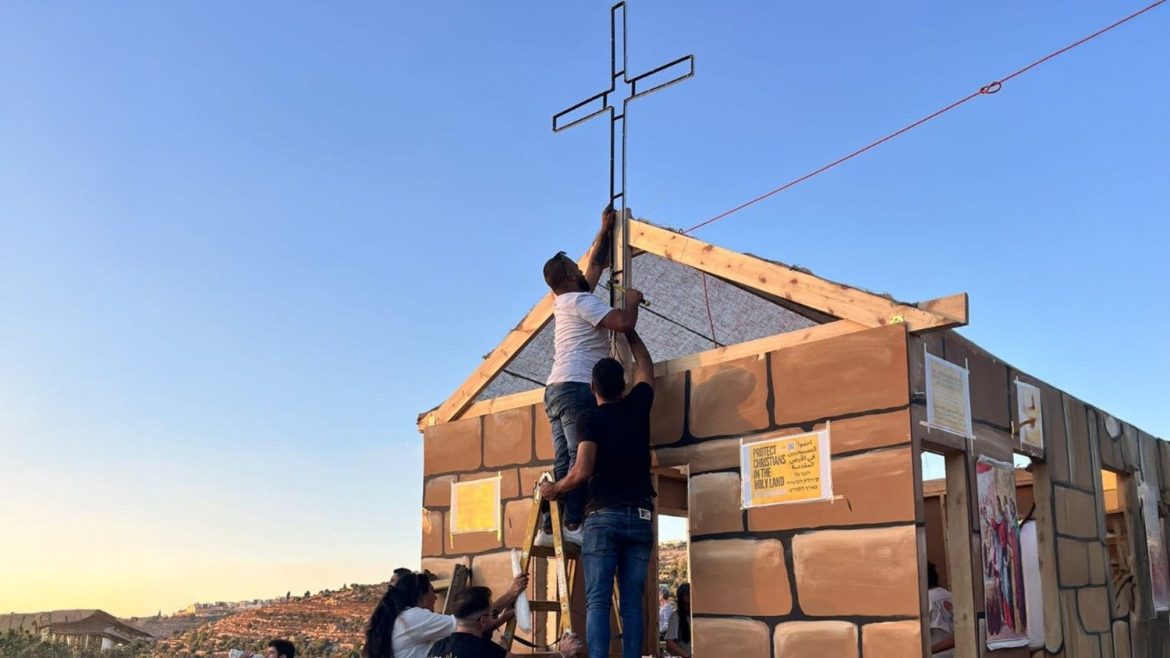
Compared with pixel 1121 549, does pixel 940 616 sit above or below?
below

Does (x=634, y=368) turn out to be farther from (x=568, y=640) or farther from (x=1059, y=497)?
(x=1059, y=497)

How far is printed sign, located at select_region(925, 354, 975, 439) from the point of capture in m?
5.15

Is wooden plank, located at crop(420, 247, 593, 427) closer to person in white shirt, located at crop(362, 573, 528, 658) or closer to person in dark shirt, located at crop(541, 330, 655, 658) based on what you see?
person in dark shirt, located at crop(541, 330, 655, 658)

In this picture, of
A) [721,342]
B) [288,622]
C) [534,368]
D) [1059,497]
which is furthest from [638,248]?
[288,622]

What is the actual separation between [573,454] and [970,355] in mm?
2293

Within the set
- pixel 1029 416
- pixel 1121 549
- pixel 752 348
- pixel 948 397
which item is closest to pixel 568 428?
pixel 752 348

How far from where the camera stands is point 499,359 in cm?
718

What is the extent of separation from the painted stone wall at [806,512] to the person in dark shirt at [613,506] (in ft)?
1.97

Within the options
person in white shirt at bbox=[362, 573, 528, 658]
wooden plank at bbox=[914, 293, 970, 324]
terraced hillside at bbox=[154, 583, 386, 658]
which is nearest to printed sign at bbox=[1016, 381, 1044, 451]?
wooden plank at bbox=[914, 293, 970, 324]

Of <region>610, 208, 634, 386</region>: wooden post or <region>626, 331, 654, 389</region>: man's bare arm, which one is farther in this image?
<region>610, 208, 634, 386</region>: wooden post

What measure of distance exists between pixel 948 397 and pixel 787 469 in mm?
921

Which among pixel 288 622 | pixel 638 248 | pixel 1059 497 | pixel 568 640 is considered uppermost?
pixel 638 248

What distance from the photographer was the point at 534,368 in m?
7.20

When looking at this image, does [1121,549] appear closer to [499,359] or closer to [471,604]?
[499,359]
